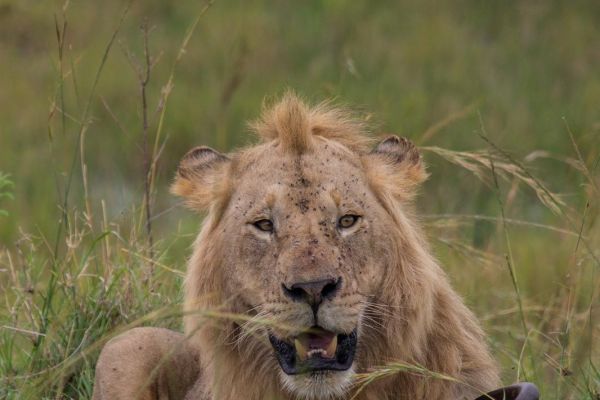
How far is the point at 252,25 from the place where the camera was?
14422mm

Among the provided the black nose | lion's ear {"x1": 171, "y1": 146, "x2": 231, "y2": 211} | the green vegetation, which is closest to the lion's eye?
the black nose

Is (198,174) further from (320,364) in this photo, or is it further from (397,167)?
(320,364)

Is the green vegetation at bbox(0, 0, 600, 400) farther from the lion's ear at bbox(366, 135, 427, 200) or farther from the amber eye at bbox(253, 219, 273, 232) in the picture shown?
the amber eye at bbox(253, 219, 273, 232)

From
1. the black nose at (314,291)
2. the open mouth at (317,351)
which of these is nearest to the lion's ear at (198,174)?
the open mouth at (317,351)

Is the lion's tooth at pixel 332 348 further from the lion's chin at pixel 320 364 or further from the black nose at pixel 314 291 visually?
the black nose at pixel 314 291

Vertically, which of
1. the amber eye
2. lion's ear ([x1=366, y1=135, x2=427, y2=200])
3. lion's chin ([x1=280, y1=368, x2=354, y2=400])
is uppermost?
lion's ear ([x1=366, y1=135, x2=427, y2=200])

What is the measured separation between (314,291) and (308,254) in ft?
0.61

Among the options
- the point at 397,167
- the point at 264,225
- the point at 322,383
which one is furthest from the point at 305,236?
the point at 397,167

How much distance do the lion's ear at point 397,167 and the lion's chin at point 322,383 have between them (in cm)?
87

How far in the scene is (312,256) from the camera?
515cm

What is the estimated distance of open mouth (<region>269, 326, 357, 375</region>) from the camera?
5125mm

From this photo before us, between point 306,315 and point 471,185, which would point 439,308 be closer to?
point 306,315

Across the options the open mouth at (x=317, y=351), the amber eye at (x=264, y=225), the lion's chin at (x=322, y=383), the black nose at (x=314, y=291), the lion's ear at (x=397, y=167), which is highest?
the lion's ear at (x=397, y=167)

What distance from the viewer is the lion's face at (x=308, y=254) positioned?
5086 mm
